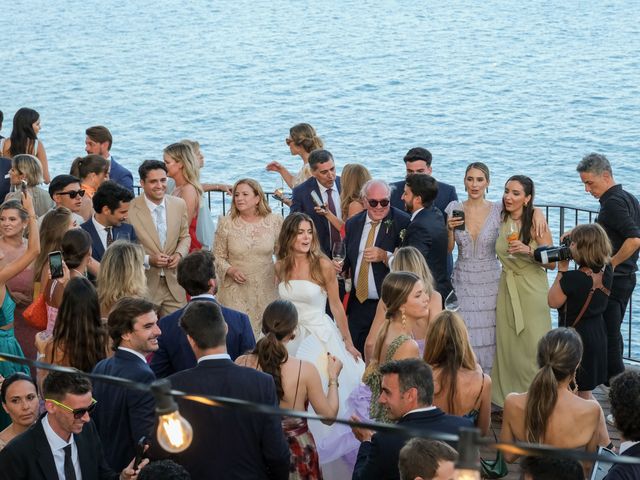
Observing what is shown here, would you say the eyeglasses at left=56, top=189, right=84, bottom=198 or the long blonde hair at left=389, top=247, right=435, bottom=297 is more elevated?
the eyeglasses at left=56, top=189, right=84, bottom=198

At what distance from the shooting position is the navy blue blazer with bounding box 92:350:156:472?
4922 mm

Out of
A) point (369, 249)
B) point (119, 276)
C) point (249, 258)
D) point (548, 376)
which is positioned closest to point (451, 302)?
point (369, 249)

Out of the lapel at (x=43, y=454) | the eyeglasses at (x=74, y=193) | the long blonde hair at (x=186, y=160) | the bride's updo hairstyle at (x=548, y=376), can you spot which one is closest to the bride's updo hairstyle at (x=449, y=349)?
the bride's updo hairstyle at (x=548, y=376)

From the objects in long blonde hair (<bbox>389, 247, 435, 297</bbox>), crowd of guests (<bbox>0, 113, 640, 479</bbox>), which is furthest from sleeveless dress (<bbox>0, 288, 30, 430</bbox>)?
long blonde hair (<bbox>389, 247, 435, 297</bbox>)

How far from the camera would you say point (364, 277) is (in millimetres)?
7438

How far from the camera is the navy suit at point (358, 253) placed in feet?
24.4

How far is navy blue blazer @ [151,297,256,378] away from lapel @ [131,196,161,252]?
6.52 ft

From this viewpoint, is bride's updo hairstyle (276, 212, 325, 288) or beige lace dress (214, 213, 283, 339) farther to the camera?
beige lace dress (214, 213, 283, 339)

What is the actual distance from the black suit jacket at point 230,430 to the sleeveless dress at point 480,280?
3.10m

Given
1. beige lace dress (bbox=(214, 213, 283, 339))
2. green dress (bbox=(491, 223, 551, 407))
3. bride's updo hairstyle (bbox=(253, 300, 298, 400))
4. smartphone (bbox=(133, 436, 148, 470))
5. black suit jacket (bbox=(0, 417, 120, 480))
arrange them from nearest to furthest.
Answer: black suit jacket (bbox=(0, 417, 120, 480)) < smartphone (bbox=(133, 436, 148, 470)) < bride's updo hairstyle (bbox=(253, 300, 298, 400)) < green dress (bbox=(491, 223, 551, 407)) < beige lace dress (bbox=(214, 213, 283, 339))

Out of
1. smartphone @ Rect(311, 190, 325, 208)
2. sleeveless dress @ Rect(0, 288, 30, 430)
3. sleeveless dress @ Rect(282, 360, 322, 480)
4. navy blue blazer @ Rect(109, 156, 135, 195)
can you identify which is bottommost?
sleeveless dress @ Rect(282, 360, 322, 480)

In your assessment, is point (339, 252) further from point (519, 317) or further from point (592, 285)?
point (592, 285)

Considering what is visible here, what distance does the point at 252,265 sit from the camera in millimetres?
7547

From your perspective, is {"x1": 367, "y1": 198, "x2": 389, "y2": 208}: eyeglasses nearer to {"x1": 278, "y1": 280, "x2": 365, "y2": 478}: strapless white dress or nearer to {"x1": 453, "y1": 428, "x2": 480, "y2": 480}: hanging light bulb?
{"x1": 278, "y1": 280, "x2": 365, "y2": 478}: strapless white dress
